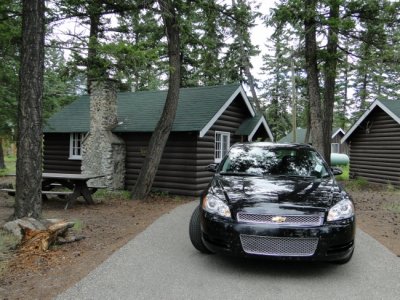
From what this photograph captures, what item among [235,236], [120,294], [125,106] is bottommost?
[120,294]

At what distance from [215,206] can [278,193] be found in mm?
863

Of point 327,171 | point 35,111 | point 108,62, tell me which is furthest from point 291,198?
point 108,62

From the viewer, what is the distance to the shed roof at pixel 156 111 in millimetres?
14461

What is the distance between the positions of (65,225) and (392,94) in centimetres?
4768

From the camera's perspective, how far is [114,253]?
20.0 feet

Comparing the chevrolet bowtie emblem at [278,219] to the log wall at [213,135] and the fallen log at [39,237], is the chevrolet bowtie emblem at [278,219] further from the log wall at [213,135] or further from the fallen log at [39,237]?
the log wall at [213,135]

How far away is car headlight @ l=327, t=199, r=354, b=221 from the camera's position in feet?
16.1

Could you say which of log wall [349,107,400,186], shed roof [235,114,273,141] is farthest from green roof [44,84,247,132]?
log wall [349,107,400,186]

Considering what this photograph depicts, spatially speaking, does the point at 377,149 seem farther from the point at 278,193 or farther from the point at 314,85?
the point at 278,193

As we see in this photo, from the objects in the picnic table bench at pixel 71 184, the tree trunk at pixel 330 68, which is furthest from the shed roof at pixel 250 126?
the picnic table bench at pixel 71 184

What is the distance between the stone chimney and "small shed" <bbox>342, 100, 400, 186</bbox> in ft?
41.4

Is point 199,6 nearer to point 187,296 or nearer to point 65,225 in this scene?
point 65,225

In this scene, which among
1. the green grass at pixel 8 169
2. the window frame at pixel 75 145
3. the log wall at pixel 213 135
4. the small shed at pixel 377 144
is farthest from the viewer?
the green grass at pixel 8 169

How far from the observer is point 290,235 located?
477cm
